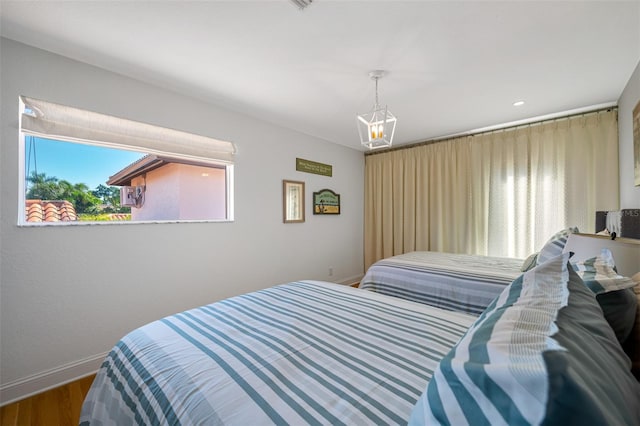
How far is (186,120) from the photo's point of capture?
2596 millimetres

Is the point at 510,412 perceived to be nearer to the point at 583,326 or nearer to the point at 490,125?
the point at 583,326

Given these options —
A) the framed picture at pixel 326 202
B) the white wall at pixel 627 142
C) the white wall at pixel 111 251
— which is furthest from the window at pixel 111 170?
the white wall at pixel 627 142

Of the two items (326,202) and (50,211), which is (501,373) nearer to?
(50,211)

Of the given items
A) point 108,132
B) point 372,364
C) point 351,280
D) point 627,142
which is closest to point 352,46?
point 372,364

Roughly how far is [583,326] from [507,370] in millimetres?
329

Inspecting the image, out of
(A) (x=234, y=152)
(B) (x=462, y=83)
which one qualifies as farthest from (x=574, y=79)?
(A) (x=234, y=152)

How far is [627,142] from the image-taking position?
242cm

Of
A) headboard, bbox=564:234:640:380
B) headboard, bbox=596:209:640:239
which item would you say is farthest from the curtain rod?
headboard, bbox=564:234:640:380

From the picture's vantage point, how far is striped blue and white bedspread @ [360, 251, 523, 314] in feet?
7.06

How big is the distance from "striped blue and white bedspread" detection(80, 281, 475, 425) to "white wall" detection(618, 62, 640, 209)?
2434mm

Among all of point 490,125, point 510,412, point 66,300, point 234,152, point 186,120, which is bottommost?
point 66,300

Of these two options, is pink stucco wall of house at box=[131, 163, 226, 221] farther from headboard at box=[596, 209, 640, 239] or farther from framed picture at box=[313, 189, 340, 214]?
headboard at box=[596, 209, 640, 239]

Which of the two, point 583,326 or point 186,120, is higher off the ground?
point 186,120

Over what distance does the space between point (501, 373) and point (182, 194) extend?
9.76 feet
